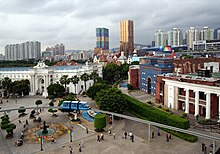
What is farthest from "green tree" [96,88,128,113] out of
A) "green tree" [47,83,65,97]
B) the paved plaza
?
"green tree" [47,83,65,97]

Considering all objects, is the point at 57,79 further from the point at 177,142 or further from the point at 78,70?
the point at 177,142

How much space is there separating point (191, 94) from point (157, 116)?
39.2 ft

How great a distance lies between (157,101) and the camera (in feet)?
194

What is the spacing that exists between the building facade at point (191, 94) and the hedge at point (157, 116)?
8.69 meters

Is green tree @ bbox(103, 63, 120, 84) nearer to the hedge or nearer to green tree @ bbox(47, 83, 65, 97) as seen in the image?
green tree @ bbox(47, 83, 65, 97)

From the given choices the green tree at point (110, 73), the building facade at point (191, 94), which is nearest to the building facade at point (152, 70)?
the building facade at point (191, 94)

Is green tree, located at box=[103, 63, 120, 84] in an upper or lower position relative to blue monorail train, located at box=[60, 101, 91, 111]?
upper

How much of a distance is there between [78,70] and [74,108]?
3865 cm

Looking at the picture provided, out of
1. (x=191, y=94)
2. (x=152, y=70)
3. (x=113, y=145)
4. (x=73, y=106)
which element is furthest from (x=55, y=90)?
(x=191, y=94)

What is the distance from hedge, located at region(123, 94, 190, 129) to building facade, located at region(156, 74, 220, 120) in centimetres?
869

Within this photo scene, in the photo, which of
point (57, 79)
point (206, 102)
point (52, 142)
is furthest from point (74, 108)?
point (57, 79)

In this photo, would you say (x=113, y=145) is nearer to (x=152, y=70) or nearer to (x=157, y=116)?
(x=157, y=116)

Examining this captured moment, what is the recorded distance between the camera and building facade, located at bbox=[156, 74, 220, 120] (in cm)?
4259

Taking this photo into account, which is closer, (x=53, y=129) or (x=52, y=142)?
(x=52, y=142)
